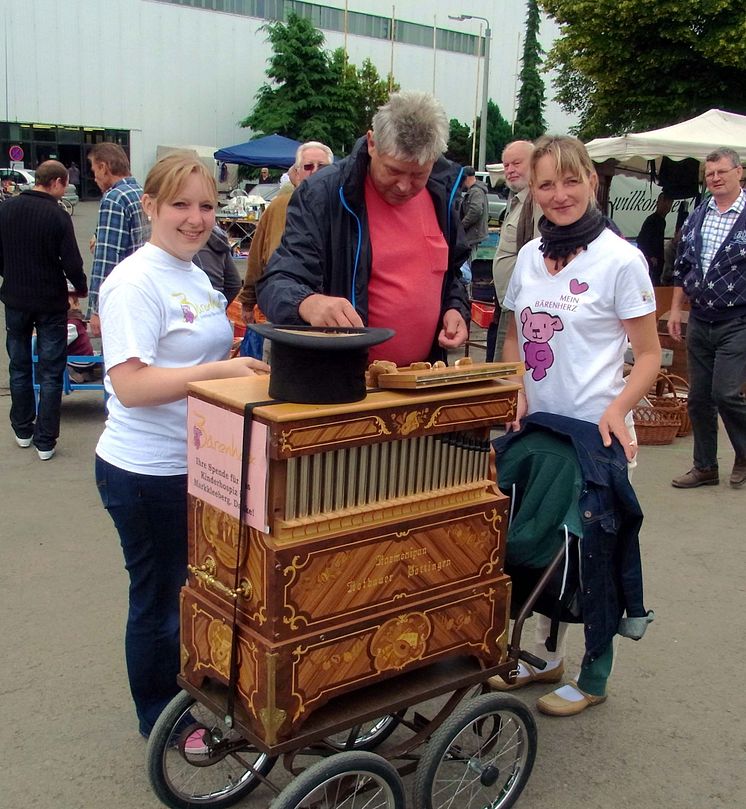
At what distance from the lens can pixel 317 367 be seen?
1.97 meters

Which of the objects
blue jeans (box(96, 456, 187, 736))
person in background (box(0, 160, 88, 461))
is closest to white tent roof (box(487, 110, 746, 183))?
person in background (box(0, 160, 88, 461))

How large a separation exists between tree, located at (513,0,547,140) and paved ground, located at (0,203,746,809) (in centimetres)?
5306

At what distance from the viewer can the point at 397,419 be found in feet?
6.76

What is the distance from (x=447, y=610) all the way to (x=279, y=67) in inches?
1697

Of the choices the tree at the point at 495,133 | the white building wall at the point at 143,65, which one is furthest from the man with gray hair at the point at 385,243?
the tree at the point at 495,133

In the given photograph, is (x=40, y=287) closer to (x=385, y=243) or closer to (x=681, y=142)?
(x=385, y=243)

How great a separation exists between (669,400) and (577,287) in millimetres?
4064

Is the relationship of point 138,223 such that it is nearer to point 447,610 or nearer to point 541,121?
point 447,610

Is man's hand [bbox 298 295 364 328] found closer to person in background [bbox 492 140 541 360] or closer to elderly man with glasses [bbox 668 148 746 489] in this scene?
person in background [bbox 492 140 541 360]

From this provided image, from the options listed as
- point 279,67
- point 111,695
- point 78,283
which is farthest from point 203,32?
point 111,695

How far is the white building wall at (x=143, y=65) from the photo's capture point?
40.0 metres

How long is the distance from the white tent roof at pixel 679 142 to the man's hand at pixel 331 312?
7.00 meters

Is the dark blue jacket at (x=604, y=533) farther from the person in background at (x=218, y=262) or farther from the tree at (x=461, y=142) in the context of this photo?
the tree at (x=461, y=142)

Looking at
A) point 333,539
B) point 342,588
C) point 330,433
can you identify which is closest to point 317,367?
point 330,433
